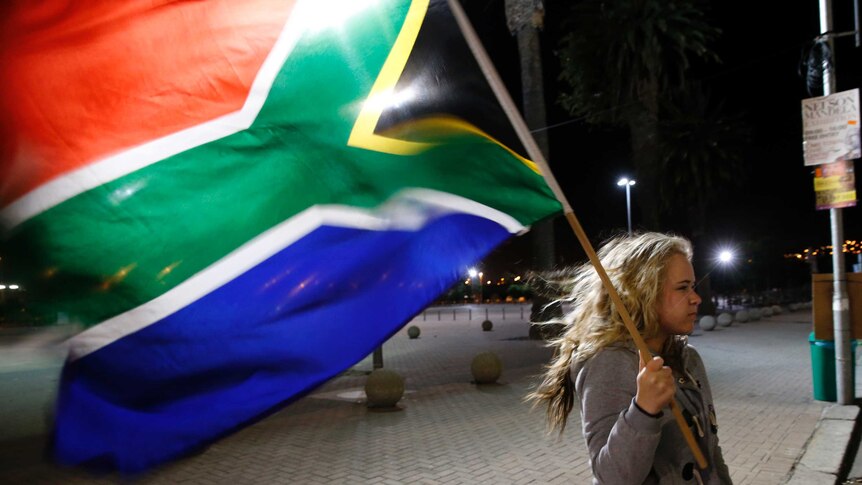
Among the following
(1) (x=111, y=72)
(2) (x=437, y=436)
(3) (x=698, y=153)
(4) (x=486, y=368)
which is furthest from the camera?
(3) (x=698, y=153)

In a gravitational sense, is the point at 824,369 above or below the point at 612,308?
below

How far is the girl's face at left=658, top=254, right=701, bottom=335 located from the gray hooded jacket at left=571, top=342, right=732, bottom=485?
0.74 ft

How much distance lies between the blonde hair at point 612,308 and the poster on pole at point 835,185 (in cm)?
824

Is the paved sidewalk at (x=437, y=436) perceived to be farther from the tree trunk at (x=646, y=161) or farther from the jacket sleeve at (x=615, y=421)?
the tree trunk at (x=646, y=161)

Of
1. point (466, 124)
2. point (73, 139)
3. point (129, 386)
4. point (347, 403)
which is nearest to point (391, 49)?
point (466, 124)

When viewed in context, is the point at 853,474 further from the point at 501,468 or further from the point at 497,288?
the point at 497,288

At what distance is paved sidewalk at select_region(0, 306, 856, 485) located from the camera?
636 centimetres

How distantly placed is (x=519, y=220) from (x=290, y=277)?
992 mm

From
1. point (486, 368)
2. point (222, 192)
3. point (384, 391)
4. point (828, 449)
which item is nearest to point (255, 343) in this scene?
point (222, 192)

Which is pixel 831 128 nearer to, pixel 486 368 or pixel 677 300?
pixel 486 368

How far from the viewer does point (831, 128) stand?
362 inches

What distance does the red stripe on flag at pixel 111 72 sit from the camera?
5.95 ft

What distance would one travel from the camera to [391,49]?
2.27 m

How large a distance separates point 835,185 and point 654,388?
30.1ft
